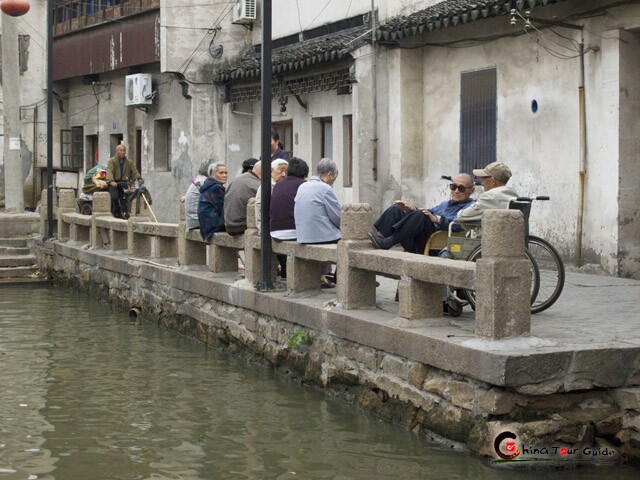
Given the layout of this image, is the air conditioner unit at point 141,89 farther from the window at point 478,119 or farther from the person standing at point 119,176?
the window at point 478,119

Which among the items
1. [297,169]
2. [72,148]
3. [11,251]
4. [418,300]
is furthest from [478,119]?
[72,148]

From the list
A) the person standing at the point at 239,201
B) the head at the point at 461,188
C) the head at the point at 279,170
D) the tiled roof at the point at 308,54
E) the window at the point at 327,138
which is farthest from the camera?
the window at the point at 327,138

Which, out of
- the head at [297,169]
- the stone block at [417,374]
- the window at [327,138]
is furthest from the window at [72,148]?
the stone block at [417,374]

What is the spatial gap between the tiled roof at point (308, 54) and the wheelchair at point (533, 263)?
8.42 metres

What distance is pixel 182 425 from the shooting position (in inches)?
349

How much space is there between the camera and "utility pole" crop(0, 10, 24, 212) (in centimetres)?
2300

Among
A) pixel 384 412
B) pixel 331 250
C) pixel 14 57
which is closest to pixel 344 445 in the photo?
pixel 384 412

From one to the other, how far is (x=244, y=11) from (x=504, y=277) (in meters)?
16.4

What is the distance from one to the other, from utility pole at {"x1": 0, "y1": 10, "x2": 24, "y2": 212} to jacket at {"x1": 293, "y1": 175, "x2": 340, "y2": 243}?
44.5 feet

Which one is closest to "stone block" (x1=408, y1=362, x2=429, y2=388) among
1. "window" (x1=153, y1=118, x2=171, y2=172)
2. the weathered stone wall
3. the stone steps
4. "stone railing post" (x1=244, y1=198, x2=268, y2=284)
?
the weathered stone wall

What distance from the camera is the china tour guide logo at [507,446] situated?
7125 mm

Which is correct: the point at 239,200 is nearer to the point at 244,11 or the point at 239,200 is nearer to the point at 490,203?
the point at 490,203

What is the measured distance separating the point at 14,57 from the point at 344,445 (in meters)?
17.7

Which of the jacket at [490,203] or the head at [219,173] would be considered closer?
the jacket at [490,203]
